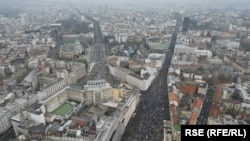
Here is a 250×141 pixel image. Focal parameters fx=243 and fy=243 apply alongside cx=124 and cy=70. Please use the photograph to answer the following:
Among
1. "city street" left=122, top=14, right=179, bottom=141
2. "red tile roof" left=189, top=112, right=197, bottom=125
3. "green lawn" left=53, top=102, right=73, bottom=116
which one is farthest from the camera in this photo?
"green lawn" left=53, top=102, right=73, bottom=116

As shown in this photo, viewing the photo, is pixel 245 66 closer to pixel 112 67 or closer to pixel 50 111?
pixel 112 67

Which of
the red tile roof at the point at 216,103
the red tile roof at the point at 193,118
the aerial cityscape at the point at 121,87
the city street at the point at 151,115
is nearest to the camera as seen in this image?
the red tile roof at the point at 193,118

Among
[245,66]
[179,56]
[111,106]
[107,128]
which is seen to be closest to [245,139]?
[107,128]

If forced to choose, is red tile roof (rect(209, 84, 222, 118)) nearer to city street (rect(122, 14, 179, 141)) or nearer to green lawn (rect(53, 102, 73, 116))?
city street (rect(122, 14, 179, 141))

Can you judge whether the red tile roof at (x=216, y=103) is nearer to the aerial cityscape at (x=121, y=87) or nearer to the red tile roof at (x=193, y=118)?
the aerial cityscape at (x=121, y=87)

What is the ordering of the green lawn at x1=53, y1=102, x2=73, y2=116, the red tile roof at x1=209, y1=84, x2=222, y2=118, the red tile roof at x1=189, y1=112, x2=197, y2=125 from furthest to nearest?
the green lawn at x1=53, y1=102, x2=73, y2=116, the red tile roof at x1=209, y1=84, x2=222, y2=118, the red tile roof at x1=189, y1=112, x2=197, y2=125

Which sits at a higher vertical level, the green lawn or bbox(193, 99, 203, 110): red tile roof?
bbox(193, 99, 203, 110): red tile roof

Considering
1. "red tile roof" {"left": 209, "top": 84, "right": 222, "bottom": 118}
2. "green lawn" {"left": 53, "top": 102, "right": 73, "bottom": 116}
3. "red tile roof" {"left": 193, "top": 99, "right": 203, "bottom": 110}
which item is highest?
"red tile roof" {"left": 193, "top": 99, "right": 203, "bottom": 110}

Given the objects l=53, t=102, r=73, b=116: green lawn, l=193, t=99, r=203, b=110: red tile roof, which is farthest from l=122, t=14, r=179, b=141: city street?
l=53, t=102, r=73, b=116: green lawn

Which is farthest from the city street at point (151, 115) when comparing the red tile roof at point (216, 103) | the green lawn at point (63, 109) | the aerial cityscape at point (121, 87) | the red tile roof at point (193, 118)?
the green lawn at point (63, 109)

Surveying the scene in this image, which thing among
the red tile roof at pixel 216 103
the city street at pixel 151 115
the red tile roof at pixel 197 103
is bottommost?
the city street at pixel 151 115
